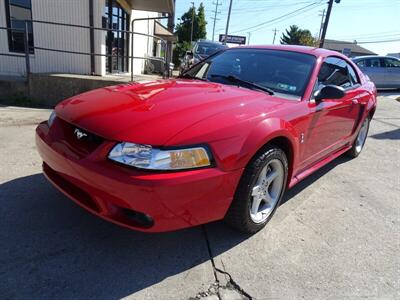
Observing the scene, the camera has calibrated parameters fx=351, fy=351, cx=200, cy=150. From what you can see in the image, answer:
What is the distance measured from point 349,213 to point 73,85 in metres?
5.89

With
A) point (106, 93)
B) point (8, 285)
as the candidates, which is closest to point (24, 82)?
point (106, 93)

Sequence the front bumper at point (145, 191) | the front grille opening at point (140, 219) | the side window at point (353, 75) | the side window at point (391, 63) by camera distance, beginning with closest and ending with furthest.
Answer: the front bumper at point (145, 191)
the front grille opening at point (140, 219)
the side window at point (353, 75)
the side window at point (391, 63)

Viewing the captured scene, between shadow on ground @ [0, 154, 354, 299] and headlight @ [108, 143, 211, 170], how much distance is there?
0.77m

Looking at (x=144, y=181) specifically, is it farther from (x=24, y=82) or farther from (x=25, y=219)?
(x=24, y=82)

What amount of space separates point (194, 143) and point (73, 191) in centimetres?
99

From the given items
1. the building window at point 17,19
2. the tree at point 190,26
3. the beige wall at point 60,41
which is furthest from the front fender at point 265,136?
the tree at point 190,26

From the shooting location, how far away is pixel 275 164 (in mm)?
2992

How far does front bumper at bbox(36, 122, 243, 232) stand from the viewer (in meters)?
2.15

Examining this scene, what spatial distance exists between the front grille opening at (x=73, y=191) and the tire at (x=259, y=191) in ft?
3.30

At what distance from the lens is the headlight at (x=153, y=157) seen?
Answer: 219 cm

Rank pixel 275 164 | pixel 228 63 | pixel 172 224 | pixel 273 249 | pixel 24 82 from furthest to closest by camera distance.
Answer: pixel 24 82 < pixel 228 63 < pixel 275 164 < pixel 273 249 < pixel 172 224

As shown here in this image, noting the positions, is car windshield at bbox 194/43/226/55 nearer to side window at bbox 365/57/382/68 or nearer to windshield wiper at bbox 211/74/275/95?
side window at bbox 365/57/382/68

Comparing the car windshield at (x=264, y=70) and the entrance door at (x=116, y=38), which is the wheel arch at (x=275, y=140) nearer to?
the car windshield at (x=264, y=70)

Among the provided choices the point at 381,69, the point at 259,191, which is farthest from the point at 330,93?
the point at 381,69
